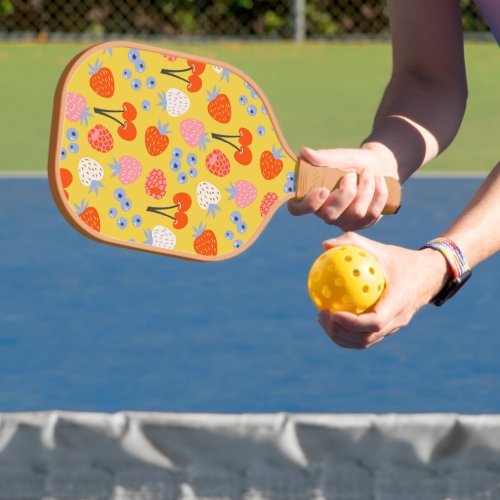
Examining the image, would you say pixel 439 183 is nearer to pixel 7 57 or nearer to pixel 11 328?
pixel 11 328

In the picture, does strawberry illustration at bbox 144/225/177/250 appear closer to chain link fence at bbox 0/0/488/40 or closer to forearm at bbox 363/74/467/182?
forearm at bbox 363/74/467/182

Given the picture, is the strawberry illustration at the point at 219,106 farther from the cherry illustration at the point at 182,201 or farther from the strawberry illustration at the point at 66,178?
the strawberry illustration at the point at 66,178

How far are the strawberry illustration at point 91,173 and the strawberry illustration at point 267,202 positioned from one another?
14.2 inches

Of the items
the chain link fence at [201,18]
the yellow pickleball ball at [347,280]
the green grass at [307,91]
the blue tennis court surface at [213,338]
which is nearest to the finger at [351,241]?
the yellow pickleball ball at [347,280]

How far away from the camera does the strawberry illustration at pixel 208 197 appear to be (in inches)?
99.9

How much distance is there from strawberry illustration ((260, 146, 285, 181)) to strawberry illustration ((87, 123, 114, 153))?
1.15 feet

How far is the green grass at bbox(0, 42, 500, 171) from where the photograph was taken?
8188 millimetres

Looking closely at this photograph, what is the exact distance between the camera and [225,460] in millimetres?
2256

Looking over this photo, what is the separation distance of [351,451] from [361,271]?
37 centimetres

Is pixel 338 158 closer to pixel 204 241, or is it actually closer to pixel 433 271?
pixel 204 241

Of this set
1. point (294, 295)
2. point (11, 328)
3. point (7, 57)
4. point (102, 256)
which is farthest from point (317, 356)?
point (7, 57)

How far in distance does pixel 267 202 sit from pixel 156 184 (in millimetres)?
244

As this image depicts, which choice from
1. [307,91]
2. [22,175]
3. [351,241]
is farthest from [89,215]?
[307,91]

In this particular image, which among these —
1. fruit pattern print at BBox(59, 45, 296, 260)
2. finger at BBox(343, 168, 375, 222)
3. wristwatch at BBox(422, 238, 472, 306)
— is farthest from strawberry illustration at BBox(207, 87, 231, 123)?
wristwatch at BBox(422, 238, 472, 306)
